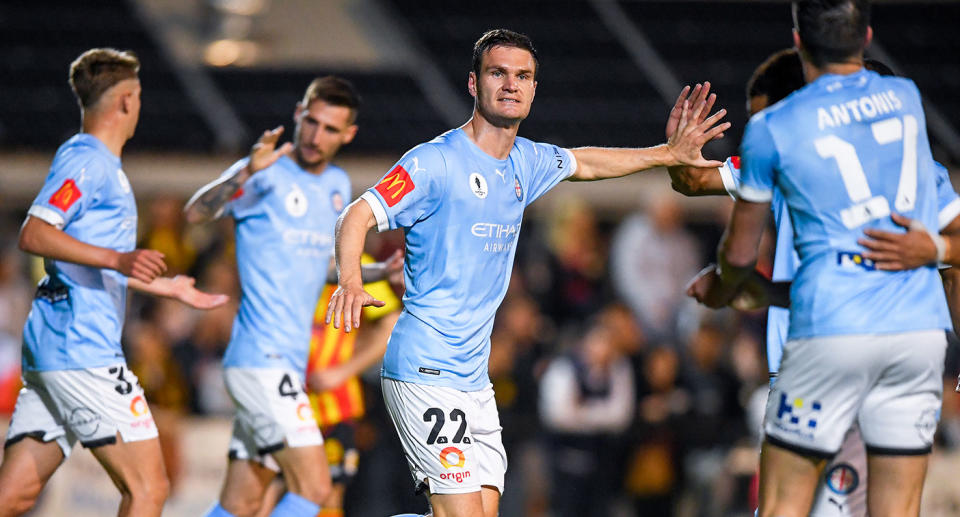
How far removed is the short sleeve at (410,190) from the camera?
5.11 meters

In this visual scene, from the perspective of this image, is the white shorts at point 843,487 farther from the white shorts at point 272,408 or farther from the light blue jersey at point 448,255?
the white shorts at point 272,408

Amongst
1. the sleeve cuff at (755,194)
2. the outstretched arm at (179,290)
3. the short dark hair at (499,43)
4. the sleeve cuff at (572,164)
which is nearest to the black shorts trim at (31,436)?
the outstretched arm at (179,290)

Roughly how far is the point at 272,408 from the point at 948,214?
386 centimetres

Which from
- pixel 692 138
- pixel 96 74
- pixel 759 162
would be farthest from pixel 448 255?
pixel 96 74

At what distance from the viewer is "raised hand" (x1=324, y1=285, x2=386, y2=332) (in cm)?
469

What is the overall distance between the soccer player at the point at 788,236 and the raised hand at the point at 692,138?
48 millimetres

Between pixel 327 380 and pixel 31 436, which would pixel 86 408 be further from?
pixel 327 380

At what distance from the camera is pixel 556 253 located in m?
12.1

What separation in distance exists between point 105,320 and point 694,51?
10981mm

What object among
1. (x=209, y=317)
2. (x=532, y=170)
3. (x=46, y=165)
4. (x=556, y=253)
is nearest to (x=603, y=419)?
(x=556, y=253)

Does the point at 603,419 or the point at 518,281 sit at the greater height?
the point at 518,281

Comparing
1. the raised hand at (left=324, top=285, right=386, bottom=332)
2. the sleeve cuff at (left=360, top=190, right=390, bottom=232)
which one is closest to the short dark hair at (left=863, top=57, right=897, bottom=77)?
the sleeve cuff at (left=360, top=190, right=390, bottom=232)

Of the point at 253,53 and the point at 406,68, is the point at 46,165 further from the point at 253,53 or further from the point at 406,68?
the point at 406,68

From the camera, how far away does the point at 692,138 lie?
18.9 ft
